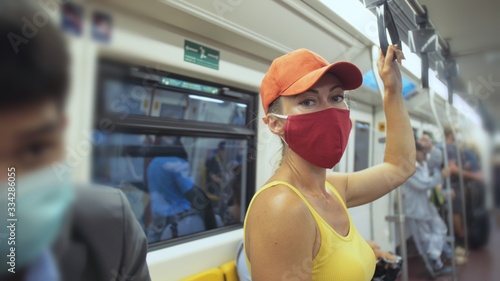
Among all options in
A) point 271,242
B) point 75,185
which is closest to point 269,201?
point 271,242

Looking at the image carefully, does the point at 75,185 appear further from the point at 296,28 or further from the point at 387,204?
the point at 387,204

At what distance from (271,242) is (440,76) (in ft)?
4.94

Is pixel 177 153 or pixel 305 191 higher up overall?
pixel 177 153

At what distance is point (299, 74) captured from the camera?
81 cm

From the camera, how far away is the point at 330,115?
833 mm

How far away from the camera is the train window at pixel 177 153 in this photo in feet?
1.18

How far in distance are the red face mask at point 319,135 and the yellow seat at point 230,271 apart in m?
1.07

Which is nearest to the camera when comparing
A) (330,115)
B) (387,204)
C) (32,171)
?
(32,171)

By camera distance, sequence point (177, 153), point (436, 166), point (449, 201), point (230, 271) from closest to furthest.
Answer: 1. point (177, 153)
2. point (230, 271)
3. point (436, 166)
4. point (449, 201)

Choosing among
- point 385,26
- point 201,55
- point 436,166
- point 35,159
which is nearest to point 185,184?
point 201,55

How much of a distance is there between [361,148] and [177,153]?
0.94 metres

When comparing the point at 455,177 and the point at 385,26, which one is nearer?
the point at 385,26

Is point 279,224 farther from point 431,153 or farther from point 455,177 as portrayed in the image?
point 455,177

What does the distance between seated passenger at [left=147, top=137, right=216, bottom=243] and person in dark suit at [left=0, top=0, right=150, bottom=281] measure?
66cm
